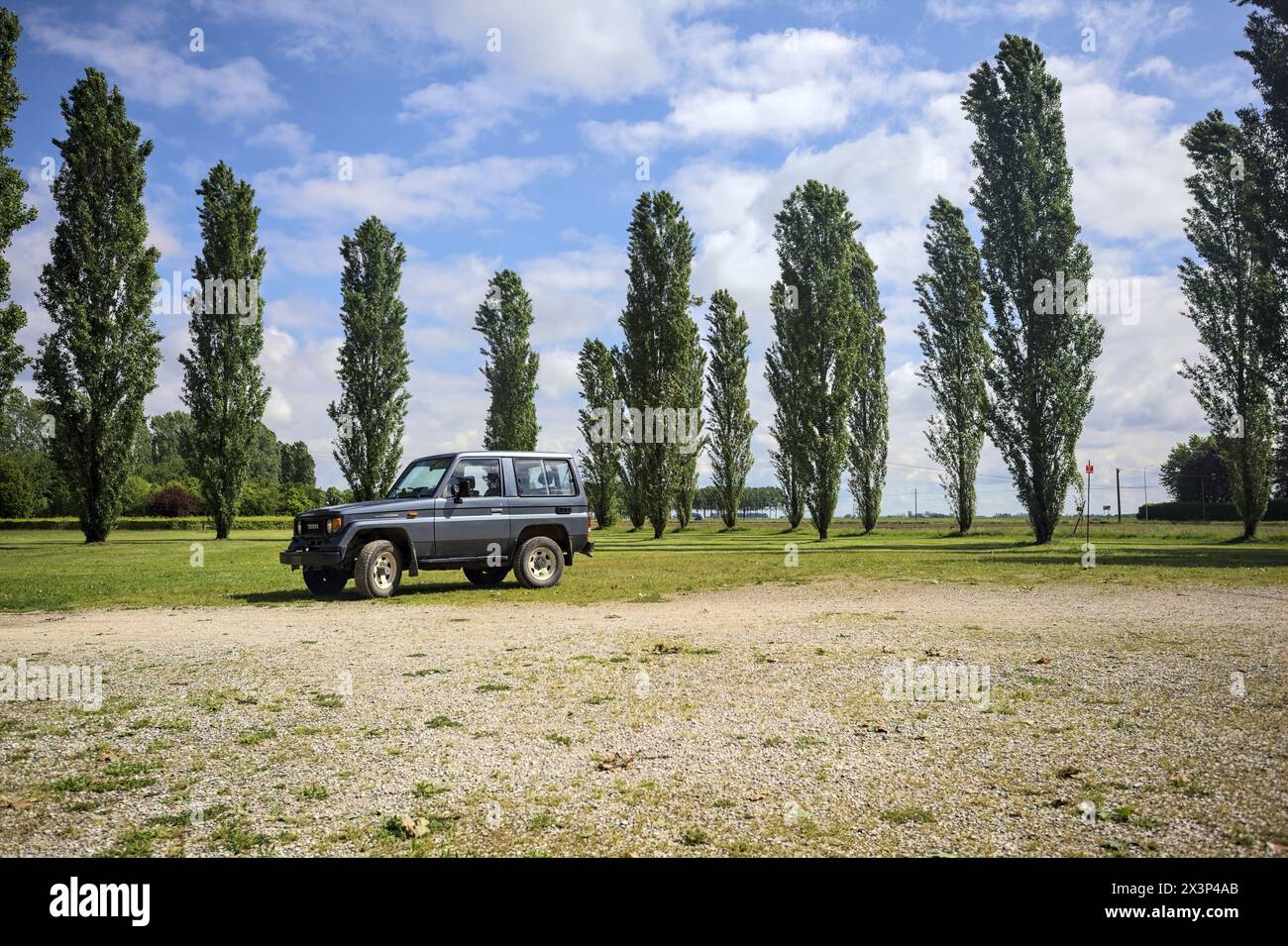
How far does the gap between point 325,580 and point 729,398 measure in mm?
35734

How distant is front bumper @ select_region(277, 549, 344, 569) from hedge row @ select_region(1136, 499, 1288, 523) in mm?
66913

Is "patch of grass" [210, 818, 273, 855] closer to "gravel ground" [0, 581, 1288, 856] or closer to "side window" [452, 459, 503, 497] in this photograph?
"gravel ground" [0, 581, 1288, 856]

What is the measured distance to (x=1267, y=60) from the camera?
926 inches

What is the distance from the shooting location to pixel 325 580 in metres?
14.1

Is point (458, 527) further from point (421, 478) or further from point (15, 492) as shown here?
point (15, 492)

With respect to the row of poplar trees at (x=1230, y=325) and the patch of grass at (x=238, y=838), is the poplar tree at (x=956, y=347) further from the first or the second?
the patch of grass at (x=238, y=838)

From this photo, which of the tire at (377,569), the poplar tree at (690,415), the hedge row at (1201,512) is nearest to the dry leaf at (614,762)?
the tire at (377,569)

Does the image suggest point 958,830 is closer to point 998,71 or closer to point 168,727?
point 168,727

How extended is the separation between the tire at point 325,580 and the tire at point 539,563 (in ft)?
10.3

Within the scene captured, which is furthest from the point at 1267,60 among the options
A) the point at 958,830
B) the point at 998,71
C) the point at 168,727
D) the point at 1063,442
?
the point at 168,727

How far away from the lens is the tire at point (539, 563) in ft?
47.9

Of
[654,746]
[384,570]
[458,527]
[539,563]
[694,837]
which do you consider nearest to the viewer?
[694,837]

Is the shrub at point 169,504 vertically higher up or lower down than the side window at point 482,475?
lower down

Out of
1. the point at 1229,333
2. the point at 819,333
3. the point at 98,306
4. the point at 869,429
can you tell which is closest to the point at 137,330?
the point at 98,306
